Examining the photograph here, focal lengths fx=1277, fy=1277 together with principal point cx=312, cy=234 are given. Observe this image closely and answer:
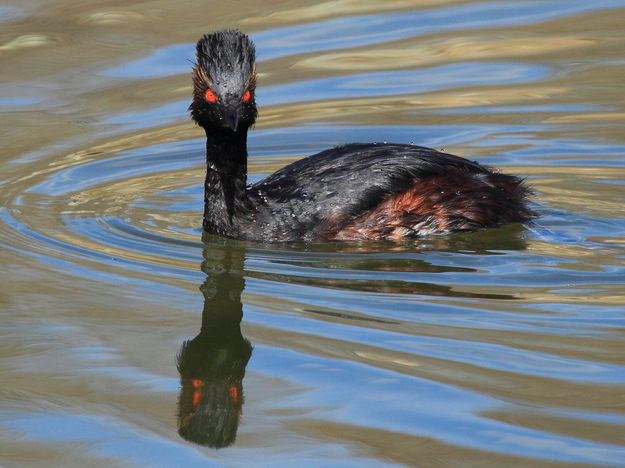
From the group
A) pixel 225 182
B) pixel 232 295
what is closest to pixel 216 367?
pixel 232 295

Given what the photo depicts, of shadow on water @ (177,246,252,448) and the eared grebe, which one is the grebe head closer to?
the eared grebe

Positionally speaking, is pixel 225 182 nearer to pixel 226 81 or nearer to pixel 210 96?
pixel 210 96

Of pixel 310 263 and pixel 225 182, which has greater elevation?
pixel 225 182

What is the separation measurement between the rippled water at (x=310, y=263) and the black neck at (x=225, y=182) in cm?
21

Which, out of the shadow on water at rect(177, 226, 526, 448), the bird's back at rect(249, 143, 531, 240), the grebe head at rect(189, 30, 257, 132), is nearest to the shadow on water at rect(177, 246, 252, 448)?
the shadow on water at rect(177, 226, 526, 448)

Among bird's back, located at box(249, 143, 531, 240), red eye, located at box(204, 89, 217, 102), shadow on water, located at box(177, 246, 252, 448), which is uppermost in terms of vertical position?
red eye, located at box(204, 89, 217, 102)

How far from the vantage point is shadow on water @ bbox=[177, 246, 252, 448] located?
597 cm

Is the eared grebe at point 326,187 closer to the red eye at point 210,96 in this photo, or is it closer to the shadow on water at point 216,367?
the red eye at point 210,96

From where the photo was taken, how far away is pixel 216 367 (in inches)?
263

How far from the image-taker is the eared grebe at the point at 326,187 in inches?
341

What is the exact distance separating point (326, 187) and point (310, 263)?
0.76 meters

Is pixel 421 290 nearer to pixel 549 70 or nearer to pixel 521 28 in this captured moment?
pixel 549 70

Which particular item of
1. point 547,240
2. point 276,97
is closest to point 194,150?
point 276,97

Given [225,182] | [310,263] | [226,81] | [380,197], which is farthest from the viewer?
[225,182]
